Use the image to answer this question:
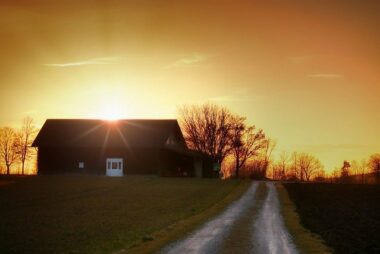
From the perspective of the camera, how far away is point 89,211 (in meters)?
34.3

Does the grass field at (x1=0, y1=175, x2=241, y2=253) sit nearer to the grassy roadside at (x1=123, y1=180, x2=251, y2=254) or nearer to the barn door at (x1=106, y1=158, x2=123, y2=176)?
the grassy roadside at (x1=123, y1=180, x2=251, y2=254)

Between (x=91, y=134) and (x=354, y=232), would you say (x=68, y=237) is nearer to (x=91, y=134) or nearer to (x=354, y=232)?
(x=354, y=232)

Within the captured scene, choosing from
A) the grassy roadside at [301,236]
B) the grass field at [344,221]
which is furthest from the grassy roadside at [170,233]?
the grass field at [344,221]

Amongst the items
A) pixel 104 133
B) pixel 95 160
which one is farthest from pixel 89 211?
pixel 104 133

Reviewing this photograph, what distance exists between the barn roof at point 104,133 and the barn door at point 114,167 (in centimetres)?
209

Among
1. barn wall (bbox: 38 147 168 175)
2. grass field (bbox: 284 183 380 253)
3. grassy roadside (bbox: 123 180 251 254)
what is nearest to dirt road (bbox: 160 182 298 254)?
grassy roadside (bbox: 123 180 251 254)

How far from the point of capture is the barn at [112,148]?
74.8 metres

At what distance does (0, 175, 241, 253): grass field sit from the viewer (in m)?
22.3

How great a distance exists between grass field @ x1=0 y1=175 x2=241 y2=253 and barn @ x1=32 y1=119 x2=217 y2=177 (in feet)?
37.0

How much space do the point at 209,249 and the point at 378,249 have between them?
6.37m

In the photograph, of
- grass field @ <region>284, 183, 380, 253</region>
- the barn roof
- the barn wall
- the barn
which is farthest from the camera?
the barn roof

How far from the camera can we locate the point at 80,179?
215ft

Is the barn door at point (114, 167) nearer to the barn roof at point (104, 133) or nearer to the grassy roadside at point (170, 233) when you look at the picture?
the barn roof at point (104, 133)

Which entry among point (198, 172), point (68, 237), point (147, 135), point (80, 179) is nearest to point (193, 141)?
point (198, 172)
